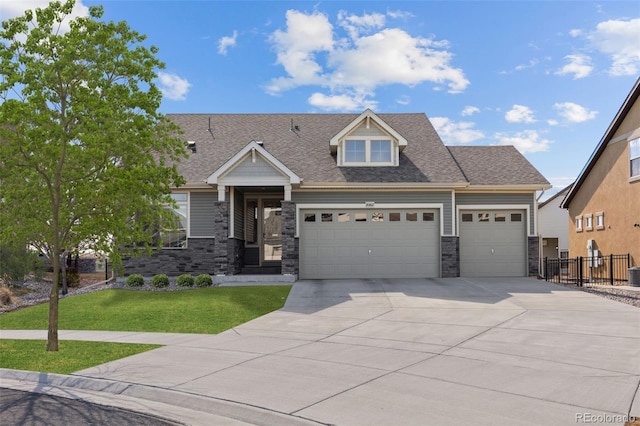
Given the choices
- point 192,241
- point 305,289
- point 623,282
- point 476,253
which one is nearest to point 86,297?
point 192,241

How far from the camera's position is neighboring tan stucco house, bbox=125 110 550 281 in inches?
813

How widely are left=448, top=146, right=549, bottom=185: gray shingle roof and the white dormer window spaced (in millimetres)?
3569

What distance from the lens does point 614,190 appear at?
22.8 m

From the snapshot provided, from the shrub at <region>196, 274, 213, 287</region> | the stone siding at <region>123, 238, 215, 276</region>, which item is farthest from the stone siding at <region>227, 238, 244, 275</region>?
the stone siding at <region>123, 238, 215, 276</region>

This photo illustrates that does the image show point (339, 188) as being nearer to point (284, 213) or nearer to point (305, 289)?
point (284, 213)

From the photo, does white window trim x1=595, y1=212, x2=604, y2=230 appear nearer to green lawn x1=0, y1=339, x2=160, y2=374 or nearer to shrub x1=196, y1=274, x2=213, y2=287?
shrub x1=196, y1=274, x2=213, y2=287

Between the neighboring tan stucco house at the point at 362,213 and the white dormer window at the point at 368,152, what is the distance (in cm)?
4

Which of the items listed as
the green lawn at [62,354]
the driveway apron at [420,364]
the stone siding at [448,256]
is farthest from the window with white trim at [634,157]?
the green lawn at [62,354]

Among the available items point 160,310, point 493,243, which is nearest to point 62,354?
point 160,310

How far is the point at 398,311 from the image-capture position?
1417cm

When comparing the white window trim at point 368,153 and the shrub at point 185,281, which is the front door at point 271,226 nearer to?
the white window trim at point 368,153

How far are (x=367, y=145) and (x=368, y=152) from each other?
30cm

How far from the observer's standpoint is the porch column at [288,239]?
20547mm

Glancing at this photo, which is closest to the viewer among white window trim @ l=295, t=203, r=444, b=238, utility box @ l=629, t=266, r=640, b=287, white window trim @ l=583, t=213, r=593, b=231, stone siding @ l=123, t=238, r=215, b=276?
utility box @ l=629, t=266, r=640, b=287
